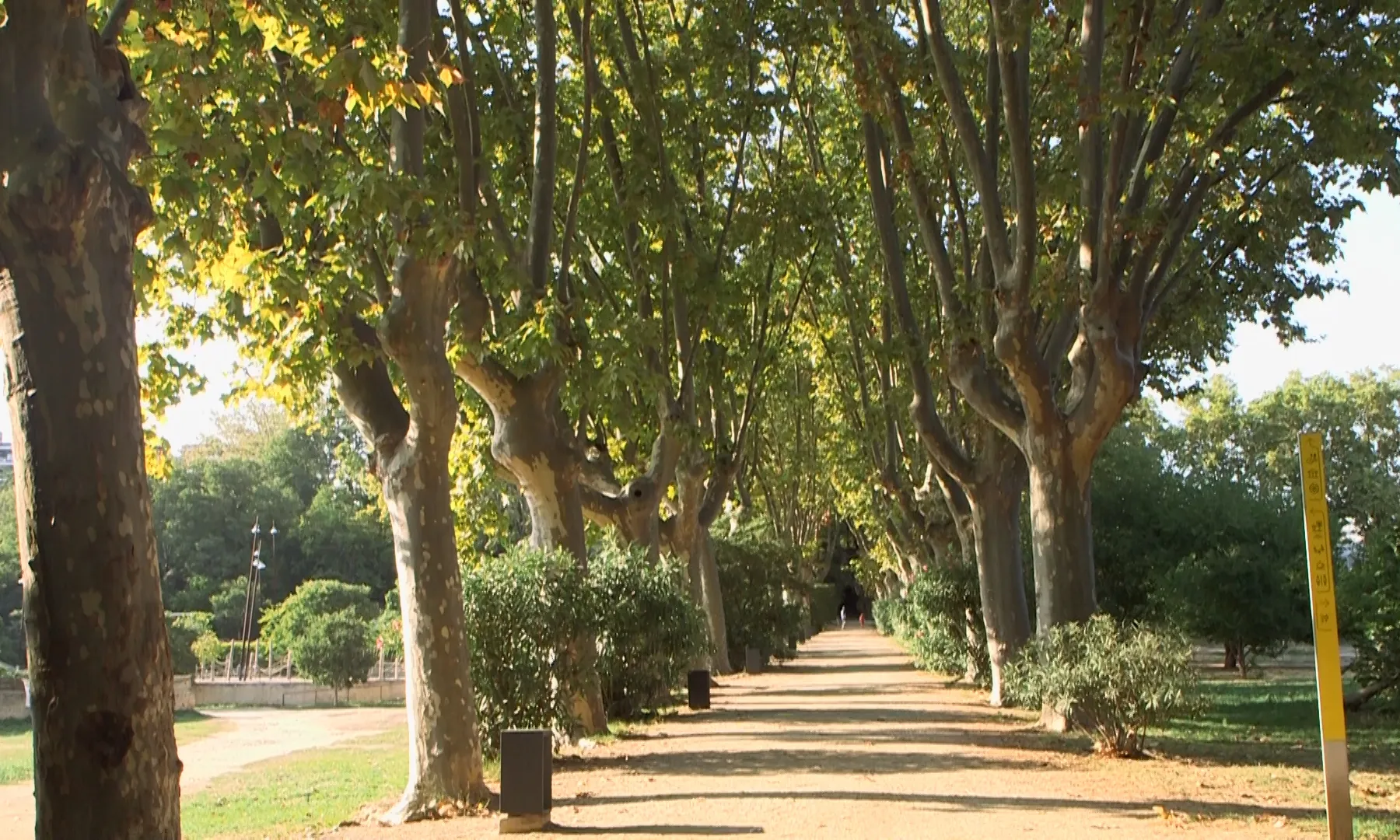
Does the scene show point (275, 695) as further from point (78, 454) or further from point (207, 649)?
point (78, 454)

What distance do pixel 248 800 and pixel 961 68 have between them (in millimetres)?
12240

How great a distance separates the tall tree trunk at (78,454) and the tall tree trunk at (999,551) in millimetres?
15063

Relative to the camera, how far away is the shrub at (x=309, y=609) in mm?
47312

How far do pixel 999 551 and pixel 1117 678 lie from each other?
6.64 metres

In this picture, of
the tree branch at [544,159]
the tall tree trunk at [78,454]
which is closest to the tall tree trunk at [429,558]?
the tree branch at [544,159]

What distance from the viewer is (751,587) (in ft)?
117

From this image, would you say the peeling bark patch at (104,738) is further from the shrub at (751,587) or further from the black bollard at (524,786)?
the shrub at (751,587)

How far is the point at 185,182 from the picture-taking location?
Answer: 761cm

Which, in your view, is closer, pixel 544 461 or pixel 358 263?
pixel 358 263

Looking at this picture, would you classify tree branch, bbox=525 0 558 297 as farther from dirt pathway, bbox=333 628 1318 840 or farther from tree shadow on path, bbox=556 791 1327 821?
tree shadow on path, bbox=556 791 1327 821

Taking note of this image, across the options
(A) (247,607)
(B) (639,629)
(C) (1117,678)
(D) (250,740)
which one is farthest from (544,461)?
(A) (247,607)

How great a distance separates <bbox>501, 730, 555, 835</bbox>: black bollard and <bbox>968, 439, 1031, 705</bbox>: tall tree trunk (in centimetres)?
1091

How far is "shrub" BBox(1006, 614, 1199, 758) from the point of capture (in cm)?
1291

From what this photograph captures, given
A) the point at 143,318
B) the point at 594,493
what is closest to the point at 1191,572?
the point at 594,493
